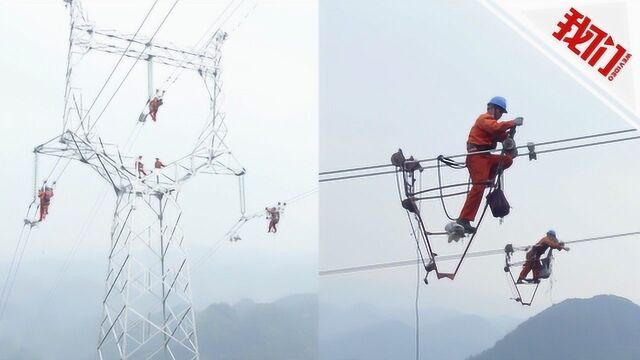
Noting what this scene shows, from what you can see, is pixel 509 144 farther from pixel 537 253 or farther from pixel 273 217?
pixel 273 217

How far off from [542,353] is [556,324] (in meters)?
0.34

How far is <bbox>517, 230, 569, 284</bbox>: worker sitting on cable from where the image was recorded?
552cm

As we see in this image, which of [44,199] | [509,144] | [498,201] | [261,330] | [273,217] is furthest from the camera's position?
[273,217]

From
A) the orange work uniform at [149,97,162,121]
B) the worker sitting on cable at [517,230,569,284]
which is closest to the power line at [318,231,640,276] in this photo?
the worker sitting on cable at [517,230,569,284]

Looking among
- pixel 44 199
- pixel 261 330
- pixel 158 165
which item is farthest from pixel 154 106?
pixel 261 330

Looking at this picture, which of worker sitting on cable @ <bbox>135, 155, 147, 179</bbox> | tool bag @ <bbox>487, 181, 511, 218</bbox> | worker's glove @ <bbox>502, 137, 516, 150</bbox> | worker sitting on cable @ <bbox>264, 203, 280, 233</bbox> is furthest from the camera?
worker sitting on cable @ <bbox>264, 203, 280, 233</bbox>

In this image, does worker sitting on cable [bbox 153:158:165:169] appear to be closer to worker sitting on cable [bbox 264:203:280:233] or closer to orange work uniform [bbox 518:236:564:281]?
worker sitting on cable [bbox 264:203:280:233]

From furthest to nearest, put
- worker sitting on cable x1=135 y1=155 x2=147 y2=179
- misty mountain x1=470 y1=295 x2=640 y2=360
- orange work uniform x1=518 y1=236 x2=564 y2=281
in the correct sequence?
1. misty mountain x1=470 y1=295 x2=640 y2=360
2. worker sitting on cable x1=135 y1=155 x2=147 y2=179
3. orange work uniform x1=518 y1=236 x2=564 y2=281

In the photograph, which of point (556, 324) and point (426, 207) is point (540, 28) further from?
point (556, 324)

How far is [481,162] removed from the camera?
4363 millimetres

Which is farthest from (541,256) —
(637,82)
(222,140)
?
(222,140)

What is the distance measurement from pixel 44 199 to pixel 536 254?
146 inches

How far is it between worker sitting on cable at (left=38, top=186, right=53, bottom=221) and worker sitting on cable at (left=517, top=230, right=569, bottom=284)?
3584 mm

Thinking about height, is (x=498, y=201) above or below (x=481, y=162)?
below
